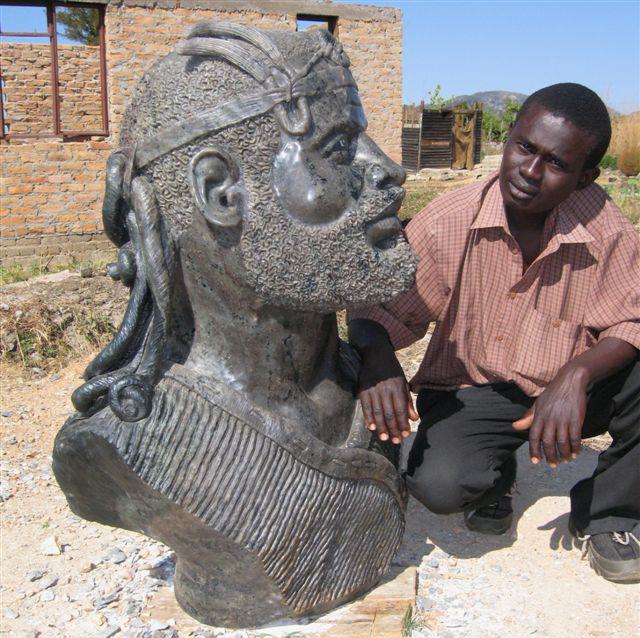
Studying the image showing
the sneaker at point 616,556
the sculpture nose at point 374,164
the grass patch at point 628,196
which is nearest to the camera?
the sculpture nose at point 374,164

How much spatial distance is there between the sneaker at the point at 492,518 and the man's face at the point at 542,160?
1.26 m

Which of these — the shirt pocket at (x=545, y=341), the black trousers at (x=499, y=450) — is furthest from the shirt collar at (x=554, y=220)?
the black trousers at (x=499, y=450)

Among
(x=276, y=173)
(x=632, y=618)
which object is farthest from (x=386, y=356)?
(x=632, y=618)

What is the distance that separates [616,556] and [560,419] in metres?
0.72

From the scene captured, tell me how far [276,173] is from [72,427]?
37.4 inches

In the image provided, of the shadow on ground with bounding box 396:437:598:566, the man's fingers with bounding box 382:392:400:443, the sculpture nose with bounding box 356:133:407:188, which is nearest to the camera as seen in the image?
the sculpture nose with bounding box 356:133:407:188

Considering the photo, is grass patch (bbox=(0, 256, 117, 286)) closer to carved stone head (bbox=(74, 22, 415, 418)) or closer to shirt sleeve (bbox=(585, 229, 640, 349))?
carved stone head (bbox=(74, 22, 415, 418))

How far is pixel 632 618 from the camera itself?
8.34 feet

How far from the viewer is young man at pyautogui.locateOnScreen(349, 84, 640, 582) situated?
2.48 metres

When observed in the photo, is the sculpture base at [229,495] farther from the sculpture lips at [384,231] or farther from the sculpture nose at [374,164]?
the sculpture nose at [374,164]

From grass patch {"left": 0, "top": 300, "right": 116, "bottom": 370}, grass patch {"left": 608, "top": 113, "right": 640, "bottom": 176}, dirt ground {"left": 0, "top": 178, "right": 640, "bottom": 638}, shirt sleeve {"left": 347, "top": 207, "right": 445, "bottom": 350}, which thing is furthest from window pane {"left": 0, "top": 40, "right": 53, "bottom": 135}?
shirt sleeve {"left": 347, "top": 207, "right": 445, "bottom": 350}

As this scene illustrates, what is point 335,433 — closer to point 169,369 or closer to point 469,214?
point 169,369

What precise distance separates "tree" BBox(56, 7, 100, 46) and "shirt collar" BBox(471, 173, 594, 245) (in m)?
19.7

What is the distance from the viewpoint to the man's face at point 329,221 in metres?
1.99
